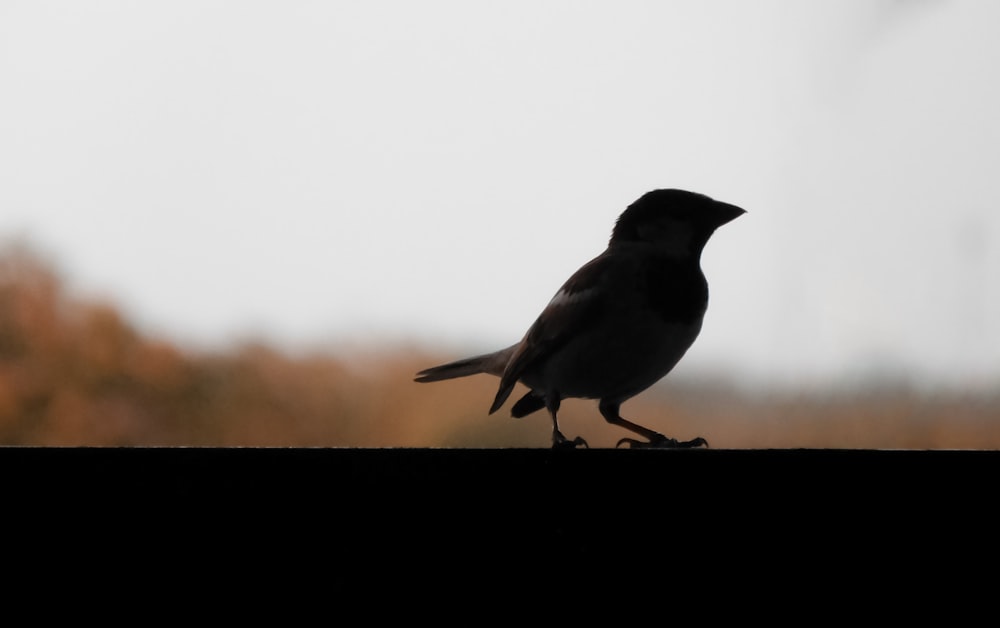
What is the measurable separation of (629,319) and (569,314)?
0.08 m

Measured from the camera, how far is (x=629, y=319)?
123 cm

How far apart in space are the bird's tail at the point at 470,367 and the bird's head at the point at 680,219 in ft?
0.96

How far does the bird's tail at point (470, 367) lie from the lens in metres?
1.50
